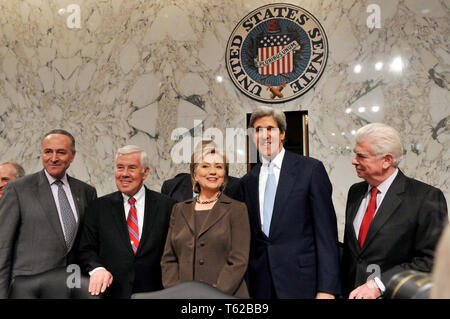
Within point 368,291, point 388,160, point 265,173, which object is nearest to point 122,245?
point 265,173

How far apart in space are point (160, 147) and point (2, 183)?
1922 mm

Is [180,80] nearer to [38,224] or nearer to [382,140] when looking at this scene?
[38,224]

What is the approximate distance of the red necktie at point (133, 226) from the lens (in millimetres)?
3130

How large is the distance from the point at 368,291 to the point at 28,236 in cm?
222

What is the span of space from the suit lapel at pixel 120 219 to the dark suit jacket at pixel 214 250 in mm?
296

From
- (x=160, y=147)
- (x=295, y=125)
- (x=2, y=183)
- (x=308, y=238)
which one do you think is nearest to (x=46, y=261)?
(x=2, y=183)

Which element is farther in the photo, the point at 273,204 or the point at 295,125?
the point at 295,125

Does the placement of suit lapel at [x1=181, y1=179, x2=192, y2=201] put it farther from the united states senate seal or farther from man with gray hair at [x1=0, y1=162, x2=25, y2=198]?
the united states senate seal

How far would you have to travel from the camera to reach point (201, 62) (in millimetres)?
5852

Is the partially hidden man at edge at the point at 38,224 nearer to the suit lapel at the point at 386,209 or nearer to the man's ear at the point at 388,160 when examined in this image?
the suit lapel at the point at 386,209

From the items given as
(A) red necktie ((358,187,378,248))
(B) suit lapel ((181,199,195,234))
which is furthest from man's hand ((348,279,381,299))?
(B) suit lapel ((181,199,195,234))

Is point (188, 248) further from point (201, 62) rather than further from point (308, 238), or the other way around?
point (201, 62)

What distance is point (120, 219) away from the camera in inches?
125

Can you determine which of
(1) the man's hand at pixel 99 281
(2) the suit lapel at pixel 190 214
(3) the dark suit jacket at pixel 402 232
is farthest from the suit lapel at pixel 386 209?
(1) the man's hand at pixel 99 281
